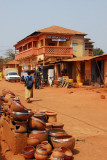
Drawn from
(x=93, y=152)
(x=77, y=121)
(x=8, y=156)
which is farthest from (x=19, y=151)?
(x=77, y=121)

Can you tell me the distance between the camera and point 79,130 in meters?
6.68

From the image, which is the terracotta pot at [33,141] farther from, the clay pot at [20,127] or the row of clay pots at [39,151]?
the clay pot at [20,127]

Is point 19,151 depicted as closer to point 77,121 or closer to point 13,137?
point 13,137

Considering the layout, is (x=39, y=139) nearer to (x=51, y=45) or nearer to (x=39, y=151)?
(x=39, y=151)

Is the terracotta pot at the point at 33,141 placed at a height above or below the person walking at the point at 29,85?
below

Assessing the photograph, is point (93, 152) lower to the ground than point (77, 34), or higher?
lower

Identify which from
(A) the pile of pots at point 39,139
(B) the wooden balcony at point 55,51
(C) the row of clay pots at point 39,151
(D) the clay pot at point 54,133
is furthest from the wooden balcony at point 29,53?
(C) the row of clay pots at point 39,151

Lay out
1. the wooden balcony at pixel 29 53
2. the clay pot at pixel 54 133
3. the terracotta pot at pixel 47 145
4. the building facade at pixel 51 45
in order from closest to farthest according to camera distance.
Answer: the terracotta pot at pixel 47 145 → the clay pot at pixel 54 133 → the building facade at pixel 51 45 → the wooden balcony at pixel 29 53

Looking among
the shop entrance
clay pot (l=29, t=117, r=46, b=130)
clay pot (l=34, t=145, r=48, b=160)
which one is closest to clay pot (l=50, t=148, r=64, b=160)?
clay pot (l=34, t=145, r=48, b=160)

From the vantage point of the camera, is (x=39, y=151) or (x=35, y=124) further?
(x=35, y=124)

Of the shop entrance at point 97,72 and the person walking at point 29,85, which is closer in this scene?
the person walking at point 29,85

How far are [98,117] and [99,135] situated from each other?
8.28 ft

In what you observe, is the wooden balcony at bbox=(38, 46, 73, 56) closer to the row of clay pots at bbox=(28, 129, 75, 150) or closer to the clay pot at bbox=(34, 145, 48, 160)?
the row of clay pots at bbox=(28, 129, 75, 150)

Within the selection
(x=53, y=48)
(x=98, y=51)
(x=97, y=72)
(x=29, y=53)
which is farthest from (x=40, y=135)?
(x=98, y=51)
